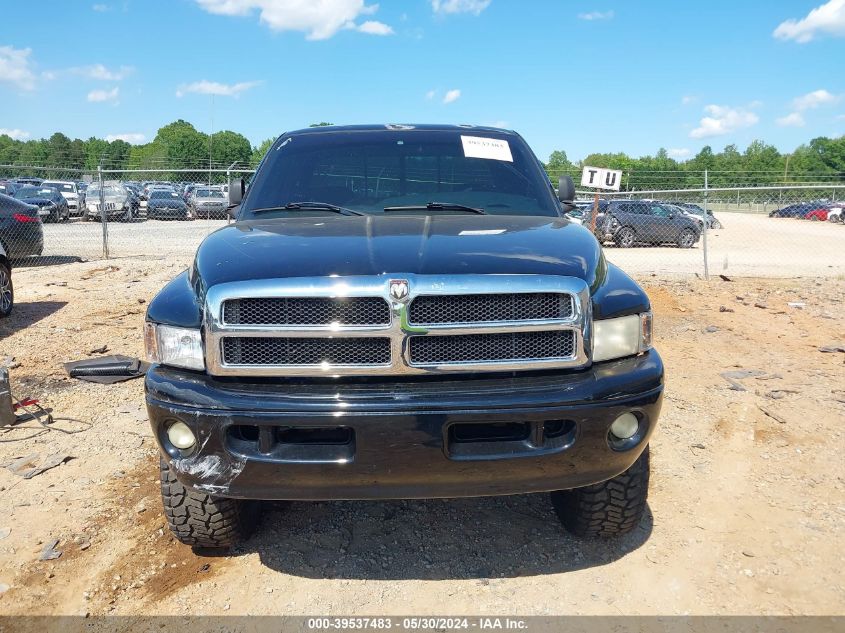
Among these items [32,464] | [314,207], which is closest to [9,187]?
[32,464]

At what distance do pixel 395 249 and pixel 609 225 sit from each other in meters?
18.5

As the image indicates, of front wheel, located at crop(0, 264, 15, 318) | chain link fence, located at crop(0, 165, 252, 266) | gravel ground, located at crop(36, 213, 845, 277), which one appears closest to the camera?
front wheel, located at crop(0, 264, 15, 318)

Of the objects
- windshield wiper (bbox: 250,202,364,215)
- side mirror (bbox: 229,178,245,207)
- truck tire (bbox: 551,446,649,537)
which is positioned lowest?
truck tire (bbox: 551,446,649,537)

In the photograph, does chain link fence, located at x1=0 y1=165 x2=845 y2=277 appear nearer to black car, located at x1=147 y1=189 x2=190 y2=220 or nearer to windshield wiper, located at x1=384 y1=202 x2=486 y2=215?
black car, located at x1=147 y1=189 x2=190 y2=220

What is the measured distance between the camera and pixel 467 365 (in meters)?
2.39

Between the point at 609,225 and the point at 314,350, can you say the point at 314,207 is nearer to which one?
the point at 314,350

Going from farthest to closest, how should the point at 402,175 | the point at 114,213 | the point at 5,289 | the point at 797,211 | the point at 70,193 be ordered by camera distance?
the point at 797,211 < the point at 70,193 < the point at 114,213 < the point at 5,289 < the point at 402,175

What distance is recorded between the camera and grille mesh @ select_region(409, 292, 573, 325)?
2361 mm

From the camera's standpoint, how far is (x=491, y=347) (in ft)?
7.89

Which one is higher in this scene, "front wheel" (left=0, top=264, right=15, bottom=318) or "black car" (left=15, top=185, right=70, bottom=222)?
"black car" (left=15, top=185, right=70, bottom=222)

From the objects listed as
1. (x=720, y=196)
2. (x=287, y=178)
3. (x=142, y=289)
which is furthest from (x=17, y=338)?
(x=720, y=196)

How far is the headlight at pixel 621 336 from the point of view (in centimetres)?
251

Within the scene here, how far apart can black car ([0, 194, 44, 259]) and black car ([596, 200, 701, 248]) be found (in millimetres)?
14720

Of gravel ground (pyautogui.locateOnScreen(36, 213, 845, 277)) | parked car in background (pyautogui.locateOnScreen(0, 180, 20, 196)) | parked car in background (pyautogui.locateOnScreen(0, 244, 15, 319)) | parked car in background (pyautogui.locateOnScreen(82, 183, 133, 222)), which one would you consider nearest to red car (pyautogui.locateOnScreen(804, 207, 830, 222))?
gravel ground (pyautogui.locateOnScreen(36, 213, 845, 277))
